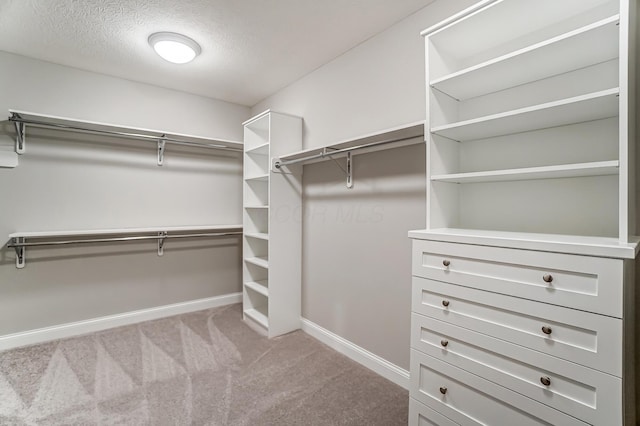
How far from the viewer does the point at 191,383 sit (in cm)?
208

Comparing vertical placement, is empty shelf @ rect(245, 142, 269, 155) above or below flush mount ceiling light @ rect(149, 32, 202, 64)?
below

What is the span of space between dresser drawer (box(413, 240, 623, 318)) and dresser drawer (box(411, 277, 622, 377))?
31mm

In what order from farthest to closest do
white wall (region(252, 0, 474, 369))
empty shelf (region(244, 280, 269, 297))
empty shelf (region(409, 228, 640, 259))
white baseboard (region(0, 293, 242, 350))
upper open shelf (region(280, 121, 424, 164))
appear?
empty shelf (region(244, 280, 269, 297)) → white baseboard (region(0, 293, 242, 350)) → white wall (region(252, 0, 474, 369)) → upper open shelf (region(280, 121, 424, 164)) → empty shelf (region(409, 228, 640, 259))

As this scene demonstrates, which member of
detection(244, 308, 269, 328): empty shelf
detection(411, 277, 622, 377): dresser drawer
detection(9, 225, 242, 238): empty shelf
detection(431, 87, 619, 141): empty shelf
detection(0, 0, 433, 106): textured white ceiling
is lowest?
detection(244, 308, 269, 328): empty shelf

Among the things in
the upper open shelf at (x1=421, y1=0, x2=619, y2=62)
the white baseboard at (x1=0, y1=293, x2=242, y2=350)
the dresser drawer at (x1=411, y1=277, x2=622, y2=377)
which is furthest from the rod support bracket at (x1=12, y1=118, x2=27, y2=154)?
the dresser drawer at (x1=411, y1=277, x2=622, y2=377)

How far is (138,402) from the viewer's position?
187 cm

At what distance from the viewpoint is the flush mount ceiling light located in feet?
7.36

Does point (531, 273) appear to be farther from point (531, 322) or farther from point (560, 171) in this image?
point (560, 171)

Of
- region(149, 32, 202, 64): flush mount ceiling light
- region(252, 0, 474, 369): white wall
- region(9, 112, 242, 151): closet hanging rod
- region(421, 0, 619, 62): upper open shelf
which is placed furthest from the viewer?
region(9, 112, 242, 151): closet hanging rod

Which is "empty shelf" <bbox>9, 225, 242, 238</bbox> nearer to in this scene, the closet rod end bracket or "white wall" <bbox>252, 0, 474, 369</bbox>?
the closet rod end bracket

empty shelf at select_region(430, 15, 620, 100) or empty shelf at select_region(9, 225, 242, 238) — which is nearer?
empty shelf at select_region(430, 15, 620, 100)

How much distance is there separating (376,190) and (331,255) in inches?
29.8

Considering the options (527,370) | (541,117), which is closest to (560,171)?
(541,117)

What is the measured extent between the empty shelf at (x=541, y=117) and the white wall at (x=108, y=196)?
9.47 feet
